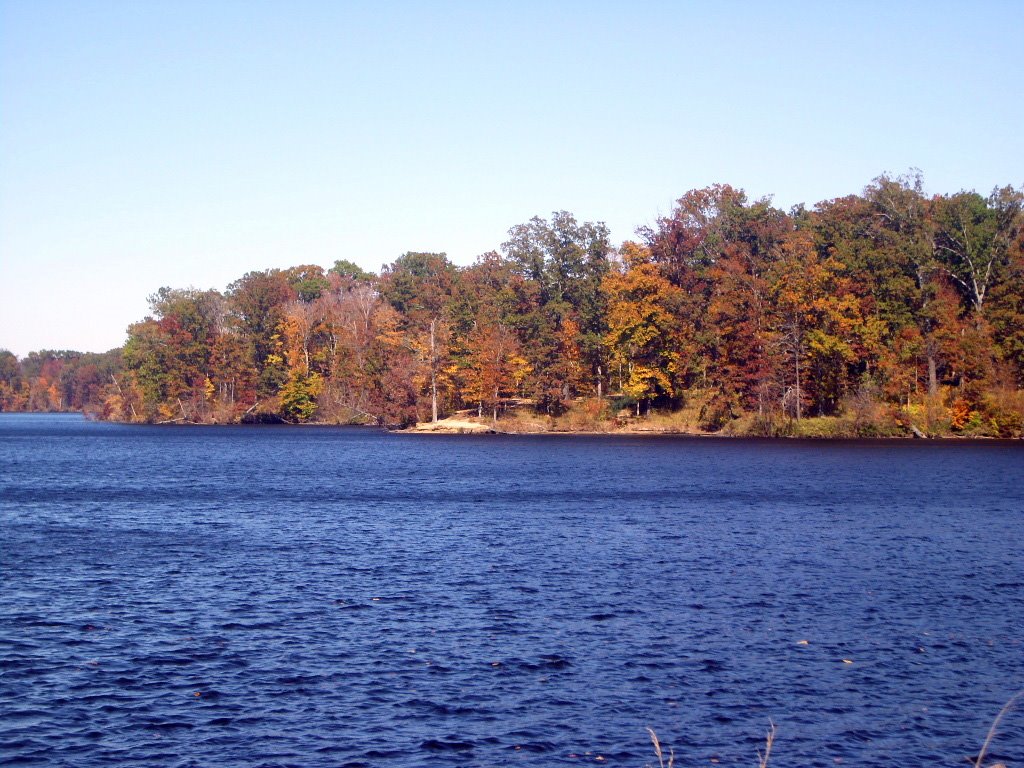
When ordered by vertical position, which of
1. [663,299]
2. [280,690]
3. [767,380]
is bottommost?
[280,690]

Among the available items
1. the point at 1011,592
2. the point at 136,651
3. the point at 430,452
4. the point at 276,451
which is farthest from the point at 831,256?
the point at 136,651

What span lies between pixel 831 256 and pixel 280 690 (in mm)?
85315

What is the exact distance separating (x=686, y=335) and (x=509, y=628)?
79482 millimetres

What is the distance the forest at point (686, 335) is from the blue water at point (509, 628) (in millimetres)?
40867

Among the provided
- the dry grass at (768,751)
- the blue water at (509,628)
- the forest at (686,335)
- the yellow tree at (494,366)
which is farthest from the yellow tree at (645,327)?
the dry grass at (768,751)

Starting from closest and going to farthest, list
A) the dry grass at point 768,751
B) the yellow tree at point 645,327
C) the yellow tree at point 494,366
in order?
the dry grass at point 768,751 → the yellow tree at point 645,327 → the yellow tree at point 494,366

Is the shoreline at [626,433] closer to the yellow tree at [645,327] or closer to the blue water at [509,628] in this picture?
the yellow tree at [645,327]

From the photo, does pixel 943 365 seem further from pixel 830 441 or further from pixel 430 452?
pixel 430 452

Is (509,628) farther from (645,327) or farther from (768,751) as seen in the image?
(645,327)

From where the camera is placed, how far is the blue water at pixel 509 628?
16.3 metres

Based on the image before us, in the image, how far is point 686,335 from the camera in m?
99.6

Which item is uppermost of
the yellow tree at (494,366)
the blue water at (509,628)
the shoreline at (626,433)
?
the yellow tree at (494,366)

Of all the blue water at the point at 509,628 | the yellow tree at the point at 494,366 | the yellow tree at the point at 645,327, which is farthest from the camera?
the yellow tree at the point at 494,366

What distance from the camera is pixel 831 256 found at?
93.8 meters
